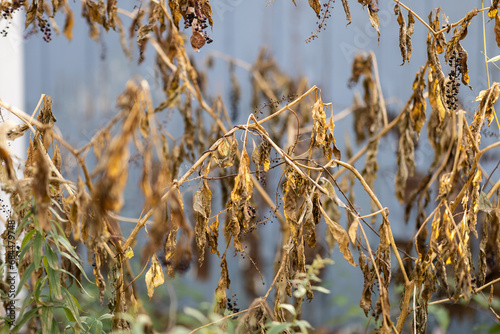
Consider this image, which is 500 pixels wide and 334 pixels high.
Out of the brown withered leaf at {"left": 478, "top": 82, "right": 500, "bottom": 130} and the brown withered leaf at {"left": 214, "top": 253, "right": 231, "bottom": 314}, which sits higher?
the brown withered leaf at {"left": 478, "top": 82, "right": 500, "bottom": 130}

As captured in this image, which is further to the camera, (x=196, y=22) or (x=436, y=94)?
(x=436, y=94)

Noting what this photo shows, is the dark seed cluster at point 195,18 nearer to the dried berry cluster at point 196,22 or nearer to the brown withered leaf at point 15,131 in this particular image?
the dried berry cluster at point 196,22

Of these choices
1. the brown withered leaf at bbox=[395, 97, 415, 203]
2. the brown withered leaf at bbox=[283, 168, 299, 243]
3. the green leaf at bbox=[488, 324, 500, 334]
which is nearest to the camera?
the brown withered leaf at bbox=[283, 168, 299, 243]

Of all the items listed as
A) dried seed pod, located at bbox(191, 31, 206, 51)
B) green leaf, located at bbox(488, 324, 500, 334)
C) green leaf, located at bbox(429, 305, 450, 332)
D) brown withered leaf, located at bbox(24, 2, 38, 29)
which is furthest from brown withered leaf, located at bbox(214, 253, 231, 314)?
green leaf, located at bbox(488, 324, 500, 334)

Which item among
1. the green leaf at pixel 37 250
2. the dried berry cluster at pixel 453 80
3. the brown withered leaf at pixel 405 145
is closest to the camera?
the green leaf at pixel 37 250

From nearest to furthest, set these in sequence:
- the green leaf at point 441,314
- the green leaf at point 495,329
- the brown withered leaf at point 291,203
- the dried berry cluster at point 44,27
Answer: the brown withered leaf at point 291,203, the dried berry cluster at point 44,27, the green leaf at point 441,314, the green leaf at point 495,329

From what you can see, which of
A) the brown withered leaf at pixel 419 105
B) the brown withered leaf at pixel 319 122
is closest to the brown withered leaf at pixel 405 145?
the brown withered leaf at pixel 419 105

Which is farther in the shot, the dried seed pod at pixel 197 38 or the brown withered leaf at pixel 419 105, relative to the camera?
the brown withered leaf at pixel 419 105

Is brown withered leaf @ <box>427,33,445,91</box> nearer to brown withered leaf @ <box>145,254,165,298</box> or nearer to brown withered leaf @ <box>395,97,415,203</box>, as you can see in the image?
brown withered leaf @ <box>395,97,415,203</box>

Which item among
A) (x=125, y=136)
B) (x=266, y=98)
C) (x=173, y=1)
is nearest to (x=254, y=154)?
(x=173, y=1)

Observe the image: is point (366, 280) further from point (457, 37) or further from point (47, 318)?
point (47, 318)

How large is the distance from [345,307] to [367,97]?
1.08 metres

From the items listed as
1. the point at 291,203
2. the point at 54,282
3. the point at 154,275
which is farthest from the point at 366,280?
the point at 54,282

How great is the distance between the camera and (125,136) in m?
0.85
